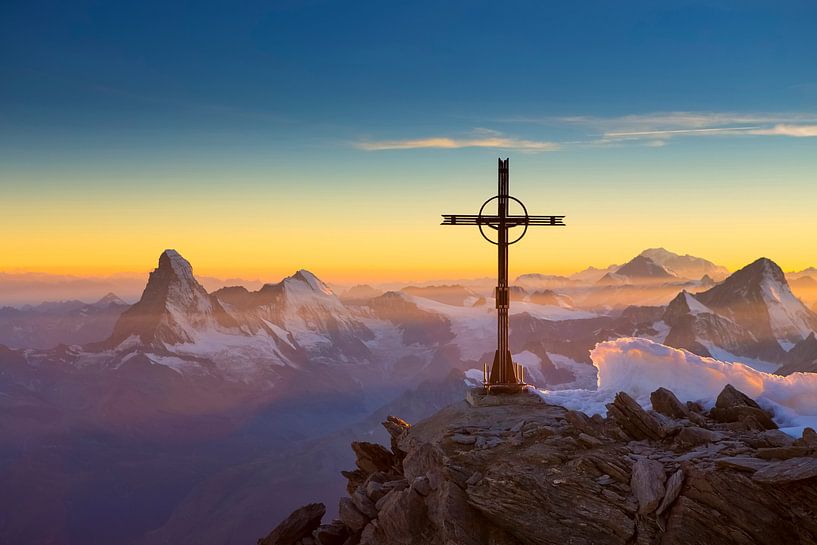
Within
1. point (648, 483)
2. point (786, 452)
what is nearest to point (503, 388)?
point (648, 483)

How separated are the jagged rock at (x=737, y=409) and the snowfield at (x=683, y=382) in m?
0.62

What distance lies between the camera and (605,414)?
3669 cm

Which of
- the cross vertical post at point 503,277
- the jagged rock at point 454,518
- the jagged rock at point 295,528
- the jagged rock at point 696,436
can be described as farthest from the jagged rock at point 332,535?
the jagged rock at point 696,436

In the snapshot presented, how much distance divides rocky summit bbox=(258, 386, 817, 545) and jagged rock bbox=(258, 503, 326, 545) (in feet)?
3.34

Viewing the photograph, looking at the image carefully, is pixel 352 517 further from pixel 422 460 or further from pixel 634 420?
pixel 634 420

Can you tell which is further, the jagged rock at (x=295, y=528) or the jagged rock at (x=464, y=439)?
the jagged rock at (x=295, y=528)

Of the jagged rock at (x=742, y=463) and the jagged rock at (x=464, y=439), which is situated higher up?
the jagged rock at (x=742, y=463)

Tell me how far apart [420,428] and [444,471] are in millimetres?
7713

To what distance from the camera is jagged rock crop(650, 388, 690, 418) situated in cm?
3491

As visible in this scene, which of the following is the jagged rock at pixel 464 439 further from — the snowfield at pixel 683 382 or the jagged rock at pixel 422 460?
the snowfield at pixel 683 382

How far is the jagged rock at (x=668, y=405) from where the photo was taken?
34.9 metres

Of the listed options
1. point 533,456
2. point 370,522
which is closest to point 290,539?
point 370,522

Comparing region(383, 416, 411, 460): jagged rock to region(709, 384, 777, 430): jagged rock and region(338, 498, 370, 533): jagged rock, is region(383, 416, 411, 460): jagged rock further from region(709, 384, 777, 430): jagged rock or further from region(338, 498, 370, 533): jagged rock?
region(709, 384, 777, 430): jagged rock

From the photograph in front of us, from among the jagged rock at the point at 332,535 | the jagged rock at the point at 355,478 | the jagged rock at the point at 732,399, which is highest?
the jagged rock at the point at 732,399
